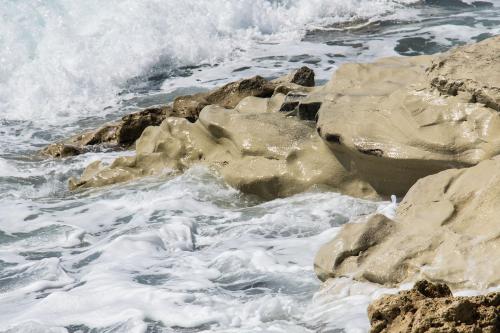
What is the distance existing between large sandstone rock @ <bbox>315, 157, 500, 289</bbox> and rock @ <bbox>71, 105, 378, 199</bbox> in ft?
4.24

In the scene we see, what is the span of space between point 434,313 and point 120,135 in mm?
5899

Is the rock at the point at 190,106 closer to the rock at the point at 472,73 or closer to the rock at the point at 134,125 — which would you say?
the rock at the point at 134,125

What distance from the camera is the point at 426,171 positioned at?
521 centimetres

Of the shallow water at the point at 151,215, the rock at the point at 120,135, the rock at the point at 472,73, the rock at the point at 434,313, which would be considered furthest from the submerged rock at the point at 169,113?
the rock at the point at 434,313

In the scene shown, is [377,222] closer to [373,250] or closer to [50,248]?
[373,250]

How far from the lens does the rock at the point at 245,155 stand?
5.88 m

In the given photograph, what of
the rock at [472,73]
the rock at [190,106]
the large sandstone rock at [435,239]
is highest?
the rock at [472,73]

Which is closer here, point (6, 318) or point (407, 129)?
point (6, 318)

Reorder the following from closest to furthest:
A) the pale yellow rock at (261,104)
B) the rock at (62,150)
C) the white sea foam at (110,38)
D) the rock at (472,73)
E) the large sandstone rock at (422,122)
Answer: the large sandstone rock at (422,122)
the rock at (472,73)
the pale yellow rock at (261,104)
the rock at (62,150)
the white sea foam at (110,38)

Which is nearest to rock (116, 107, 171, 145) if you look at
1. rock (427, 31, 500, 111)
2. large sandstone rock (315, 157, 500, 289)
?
rock (427, 31, 500, 111)

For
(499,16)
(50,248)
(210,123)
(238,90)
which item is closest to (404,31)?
(499,16)

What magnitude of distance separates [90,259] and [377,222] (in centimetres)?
208

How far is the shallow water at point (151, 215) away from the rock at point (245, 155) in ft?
0.52

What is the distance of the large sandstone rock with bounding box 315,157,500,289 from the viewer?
358cm
